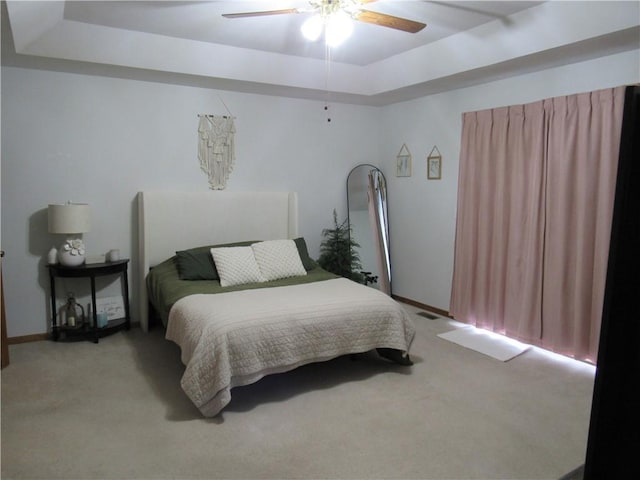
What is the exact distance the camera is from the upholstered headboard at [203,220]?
4.10 m

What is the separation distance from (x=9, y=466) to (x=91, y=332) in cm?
183

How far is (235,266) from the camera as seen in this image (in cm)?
382

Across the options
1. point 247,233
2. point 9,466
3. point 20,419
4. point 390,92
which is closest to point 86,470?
point 9,466

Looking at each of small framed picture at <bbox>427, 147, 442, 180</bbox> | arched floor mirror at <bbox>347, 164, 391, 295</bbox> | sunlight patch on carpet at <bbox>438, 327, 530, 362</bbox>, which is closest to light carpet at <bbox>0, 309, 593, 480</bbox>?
sunlight patch on carpet at <bbox>438, 327, 530, 362</bbox>

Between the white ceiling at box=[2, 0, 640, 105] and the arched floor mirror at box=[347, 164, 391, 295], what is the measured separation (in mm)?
1055

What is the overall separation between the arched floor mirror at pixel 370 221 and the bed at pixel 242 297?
861 mm

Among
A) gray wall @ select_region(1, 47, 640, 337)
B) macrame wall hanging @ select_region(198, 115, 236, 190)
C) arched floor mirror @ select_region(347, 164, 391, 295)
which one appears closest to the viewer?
gray wall @ select_region(1, 47, 640, 337)

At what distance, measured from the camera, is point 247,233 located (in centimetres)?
461

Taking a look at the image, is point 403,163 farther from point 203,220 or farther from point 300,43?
point 203,220

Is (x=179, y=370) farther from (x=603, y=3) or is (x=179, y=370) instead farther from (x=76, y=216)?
(x=603, y=3)

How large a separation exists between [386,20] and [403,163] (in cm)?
260

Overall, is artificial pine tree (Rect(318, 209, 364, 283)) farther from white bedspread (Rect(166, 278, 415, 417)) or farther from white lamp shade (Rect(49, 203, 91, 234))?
white lamp shade (Rect(49, 203, 91, 234))

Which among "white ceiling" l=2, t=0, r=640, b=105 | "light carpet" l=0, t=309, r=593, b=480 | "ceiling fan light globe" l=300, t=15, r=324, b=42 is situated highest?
"white ceiling" l=2, t=0, r=640, b=105

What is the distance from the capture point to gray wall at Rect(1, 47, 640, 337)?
3.71 metres
